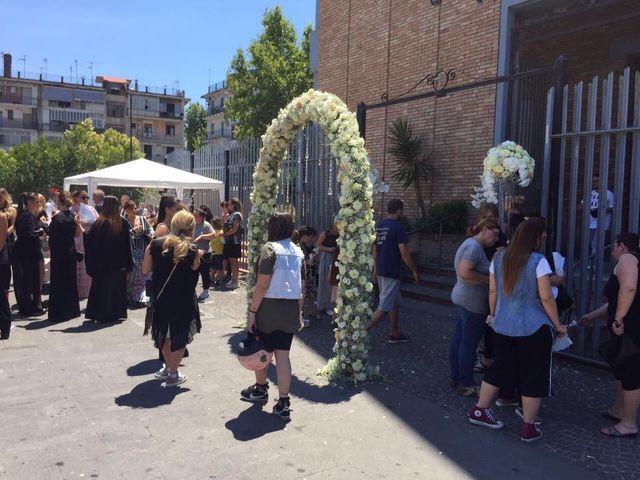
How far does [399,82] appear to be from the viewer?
13094 mm

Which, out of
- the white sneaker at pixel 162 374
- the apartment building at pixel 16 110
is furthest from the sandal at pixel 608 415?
the apartment building at pixel 16 110

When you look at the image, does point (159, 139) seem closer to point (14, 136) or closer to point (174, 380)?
point (14, 136)

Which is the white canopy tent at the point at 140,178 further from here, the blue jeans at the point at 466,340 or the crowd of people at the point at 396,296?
the blue jeans at the point at 466,340

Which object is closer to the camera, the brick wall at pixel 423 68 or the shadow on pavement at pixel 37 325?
the shadow on pavement at pixel 37 325

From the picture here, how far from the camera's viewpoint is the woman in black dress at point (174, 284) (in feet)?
16.8

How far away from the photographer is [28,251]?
8094mm

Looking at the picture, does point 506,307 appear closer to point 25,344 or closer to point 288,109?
point 288,109

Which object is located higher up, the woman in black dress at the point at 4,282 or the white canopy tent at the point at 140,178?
the white canopy tent at the point at 140,178

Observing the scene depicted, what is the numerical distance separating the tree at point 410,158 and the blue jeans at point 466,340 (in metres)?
6.80

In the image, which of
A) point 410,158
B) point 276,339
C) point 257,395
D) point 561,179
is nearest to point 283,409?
point 257,395

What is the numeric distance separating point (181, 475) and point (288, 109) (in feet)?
15.0

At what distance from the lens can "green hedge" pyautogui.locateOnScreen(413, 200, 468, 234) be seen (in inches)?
427

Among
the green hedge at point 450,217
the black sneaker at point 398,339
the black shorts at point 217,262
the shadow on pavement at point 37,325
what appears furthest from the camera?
the black shorts at point 217,262

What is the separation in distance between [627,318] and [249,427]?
3101 millimetres
